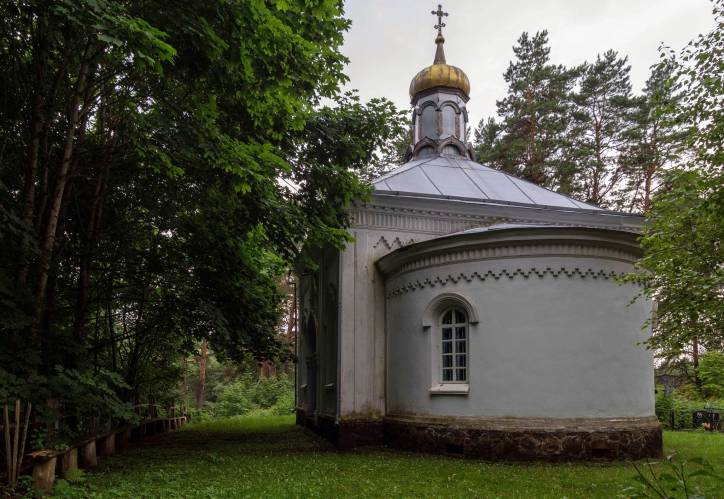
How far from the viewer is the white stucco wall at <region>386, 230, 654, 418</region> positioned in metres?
10.3

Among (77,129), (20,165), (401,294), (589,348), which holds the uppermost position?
(77,129)

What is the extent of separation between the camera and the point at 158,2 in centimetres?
771

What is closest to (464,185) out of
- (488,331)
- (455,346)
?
(455,346)

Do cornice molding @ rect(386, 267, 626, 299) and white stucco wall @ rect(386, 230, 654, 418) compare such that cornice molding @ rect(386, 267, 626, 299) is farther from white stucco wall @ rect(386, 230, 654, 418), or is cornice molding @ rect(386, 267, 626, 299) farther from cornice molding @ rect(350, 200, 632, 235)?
cornice molding @ rect(350, 200, 632, 235)

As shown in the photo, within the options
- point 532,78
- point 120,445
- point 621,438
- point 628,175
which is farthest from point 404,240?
point 532,78

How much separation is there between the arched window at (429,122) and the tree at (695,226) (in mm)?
9930

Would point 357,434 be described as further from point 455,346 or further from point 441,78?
point 441,78

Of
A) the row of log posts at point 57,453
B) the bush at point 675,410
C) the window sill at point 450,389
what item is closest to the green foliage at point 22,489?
the row of log posts at point 57,453

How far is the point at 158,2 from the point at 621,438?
9.97 m

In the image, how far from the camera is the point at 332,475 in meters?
9.09

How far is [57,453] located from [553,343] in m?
7.88

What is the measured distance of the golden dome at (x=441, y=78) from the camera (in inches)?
714

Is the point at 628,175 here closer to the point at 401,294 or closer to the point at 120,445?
the point at 401,294

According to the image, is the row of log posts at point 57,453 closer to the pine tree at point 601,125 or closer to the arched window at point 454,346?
the arched window at point 454,346
